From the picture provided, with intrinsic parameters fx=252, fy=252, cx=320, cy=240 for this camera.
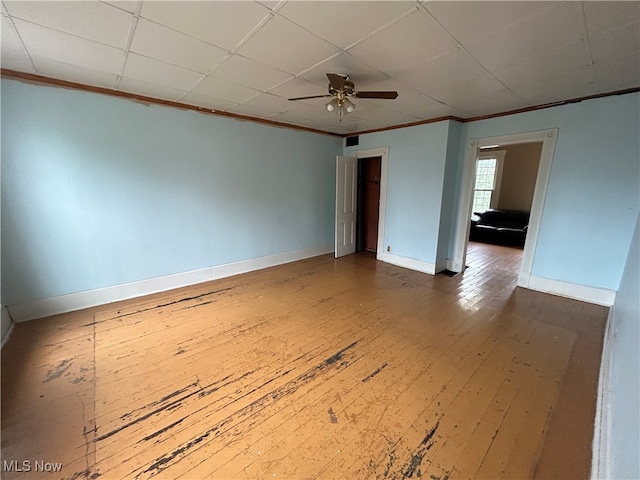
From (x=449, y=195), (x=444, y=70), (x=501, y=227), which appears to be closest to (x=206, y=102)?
(x=444, y=70)

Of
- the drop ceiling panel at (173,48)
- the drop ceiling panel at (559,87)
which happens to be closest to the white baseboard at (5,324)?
the drop ceiling panel at (173,48)

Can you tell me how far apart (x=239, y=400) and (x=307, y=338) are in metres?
0.82

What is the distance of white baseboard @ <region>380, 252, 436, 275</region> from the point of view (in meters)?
4.17

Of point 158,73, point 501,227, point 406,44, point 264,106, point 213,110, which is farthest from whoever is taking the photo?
point 501,227

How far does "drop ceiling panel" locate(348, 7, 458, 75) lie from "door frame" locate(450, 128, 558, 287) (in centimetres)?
233

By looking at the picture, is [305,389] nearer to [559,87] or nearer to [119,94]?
[119,94]

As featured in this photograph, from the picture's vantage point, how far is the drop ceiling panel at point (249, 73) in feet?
6.97

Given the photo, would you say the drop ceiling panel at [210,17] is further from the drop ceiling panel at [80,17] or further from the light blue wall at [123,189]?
the light blue wall at [123,189]

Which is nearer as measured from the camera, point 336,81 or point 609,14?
point 609,14

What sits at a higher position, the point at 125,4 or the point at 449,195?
the point at 125,4

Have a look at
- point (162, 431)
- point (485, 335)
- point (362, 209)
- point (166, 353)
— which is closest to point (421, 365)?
point (485, 335)

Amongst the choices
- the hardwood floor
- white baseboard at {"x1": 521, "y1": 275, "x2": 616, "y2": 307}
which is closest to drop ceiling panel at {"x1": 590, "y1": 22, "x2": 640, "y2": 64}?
the hardwood floor

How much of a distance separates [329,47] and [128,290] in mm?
3434

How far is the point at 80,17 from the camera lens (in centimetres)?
156
